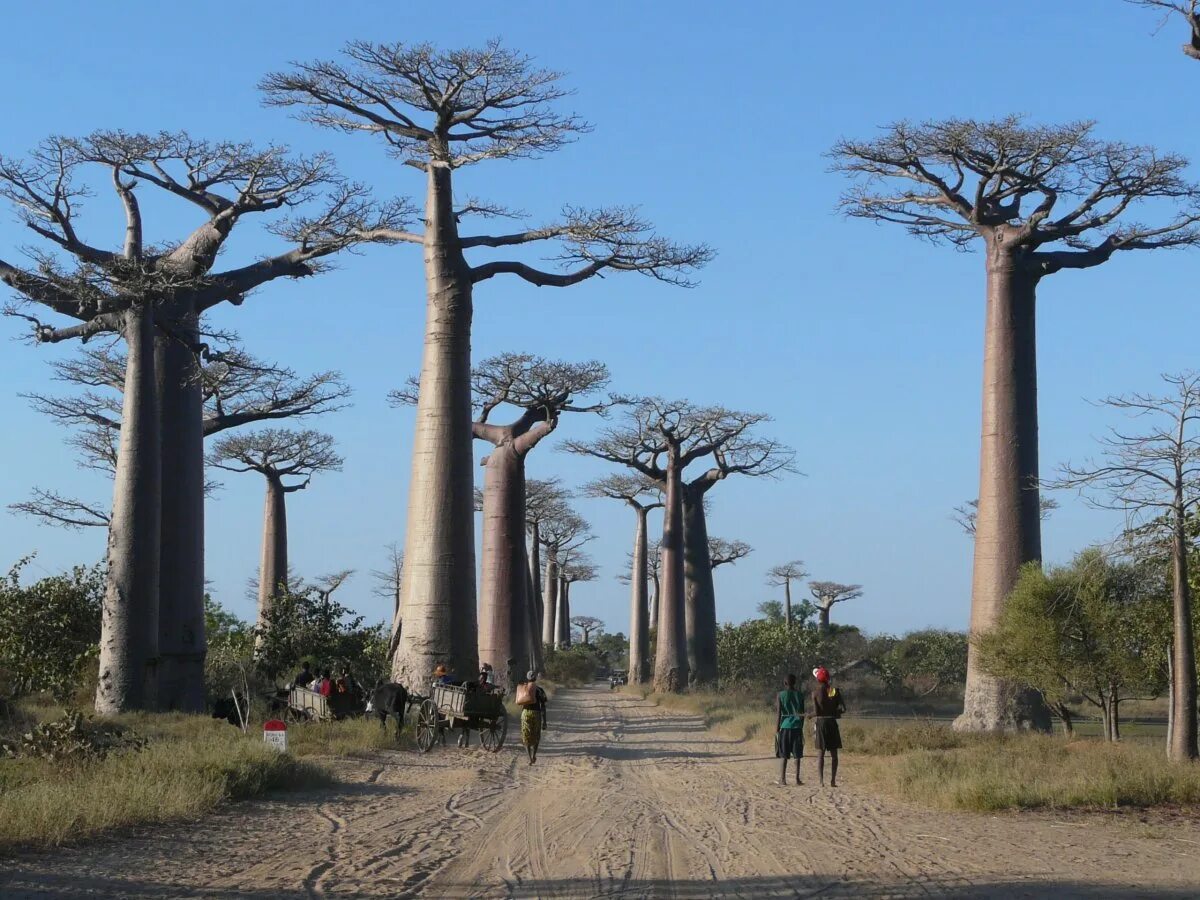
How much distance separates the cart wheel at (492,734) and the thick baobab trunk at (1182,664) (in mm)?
6156

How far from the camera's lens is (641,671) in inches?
1484

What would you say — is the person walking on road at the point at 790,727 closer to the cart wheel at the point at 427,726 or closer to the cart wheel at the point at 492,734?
the cart wheel at the point at 492,734

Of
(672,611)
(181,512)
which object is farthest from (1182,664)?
(672,611)

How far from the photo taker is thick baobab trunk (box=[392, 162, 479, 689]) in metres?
15.4

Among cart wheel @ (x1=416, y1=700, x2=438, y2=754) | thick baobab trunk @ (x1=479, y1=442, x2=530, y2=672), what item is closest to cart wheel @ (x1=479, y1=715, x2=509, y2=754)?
cart wheel @ (x1=416, y1=700, x2=438, y2=754)

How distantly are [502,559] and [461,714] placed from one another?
11219 mm

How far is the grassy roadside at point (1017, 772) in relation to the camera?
899cm

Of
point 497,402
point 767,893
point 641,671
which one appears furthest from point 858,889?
point 641,671

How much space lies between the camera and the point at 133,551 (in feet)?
46.9

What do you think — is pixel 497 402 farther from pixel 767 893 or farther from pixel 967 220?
pixel 767 893

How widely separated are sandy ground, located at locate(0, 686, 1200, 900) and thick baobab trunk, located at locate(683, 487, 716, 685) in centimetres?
2008

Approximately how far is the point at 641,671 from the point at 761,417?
10.0m

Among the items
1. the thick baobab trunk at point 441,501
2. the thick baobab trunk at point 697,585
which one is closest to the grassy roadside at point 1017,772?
the thick baobab trunk at point 441,501

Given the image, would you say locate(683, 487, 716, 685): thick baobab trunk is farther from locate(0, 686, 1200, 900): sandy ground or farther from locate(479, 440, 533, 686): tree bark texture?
locate(0, 686, 1200, 900): sandy ground
